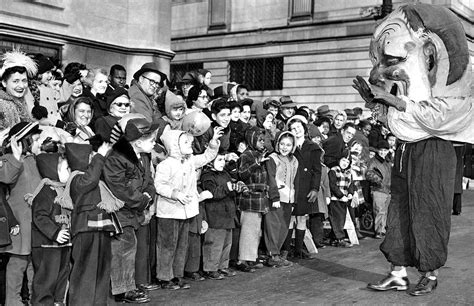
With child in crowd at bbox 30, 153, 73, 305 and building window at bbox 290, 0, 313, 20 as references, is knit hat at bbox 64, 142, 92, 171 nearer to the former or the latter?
child in crowd at bbox 30, 153, 73, 305

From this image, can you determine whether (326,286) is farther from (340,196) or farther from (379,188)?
(379,188)

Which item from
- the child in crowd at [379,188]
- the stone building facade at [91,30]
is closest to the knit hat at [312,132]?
the child in crowd at [379,188]

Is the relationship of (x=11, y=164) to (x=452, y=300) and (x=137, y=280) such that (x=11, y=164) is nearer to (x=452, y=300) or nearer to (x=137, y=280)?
(x=137, y=280)

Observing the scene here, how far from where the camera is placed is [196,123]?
7.18 metres

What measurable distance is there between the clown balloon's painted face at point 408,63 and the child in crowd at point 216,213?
86.7 inches

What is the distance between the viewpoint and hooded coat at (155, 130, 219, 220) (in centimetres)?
672

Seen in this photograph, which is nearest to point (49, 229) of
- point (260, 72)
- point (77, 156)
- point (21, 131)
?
point (77, 156)

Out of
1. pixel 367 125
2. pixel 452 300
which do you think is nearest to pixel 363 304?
pixel 452 300

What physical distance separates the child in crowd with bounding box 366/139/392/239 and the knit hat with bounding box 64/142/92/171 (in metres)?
6.25

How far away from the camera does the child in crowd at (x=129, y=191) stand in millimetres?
5699

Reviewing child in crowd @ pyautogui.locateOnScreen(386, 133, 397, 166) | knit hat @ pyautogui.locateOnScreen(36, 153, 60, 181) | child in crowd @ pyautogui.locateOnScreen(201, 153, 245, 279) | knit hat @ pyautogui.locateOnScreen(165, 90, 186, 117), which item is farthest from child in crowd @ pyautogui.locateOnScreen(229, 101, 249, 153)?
child in crowd @ pyautogui.locateOnScreen(386, 133, 397, 166)

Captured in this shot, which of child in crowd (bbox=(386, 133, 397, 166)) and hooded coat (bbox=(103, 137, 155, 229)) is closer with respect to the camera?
hooded coat (bbox=(103, 137, 155, 229))

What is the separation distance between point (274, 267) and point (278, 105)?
13.5 feet

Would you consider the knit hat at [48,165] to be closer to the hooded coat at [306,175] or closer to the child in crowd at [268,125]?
the child in crowd at [268,125]
